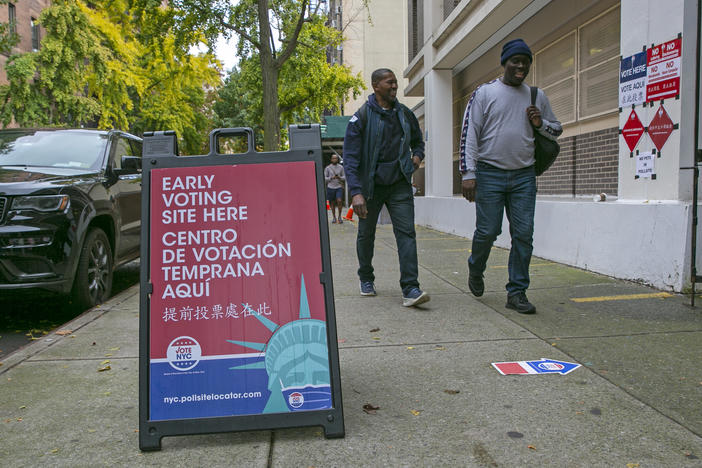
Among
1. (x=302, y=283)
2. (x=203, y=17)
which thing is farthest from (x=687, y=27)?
(x=203, y=17)

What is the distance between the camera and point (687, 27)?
500 cm

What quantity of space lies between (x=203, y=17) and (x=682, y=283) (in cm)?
1325

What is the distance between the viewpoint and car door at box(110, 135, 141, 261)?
20.3 ft

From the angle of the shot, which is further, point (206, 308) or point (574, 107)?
point (574, 107)

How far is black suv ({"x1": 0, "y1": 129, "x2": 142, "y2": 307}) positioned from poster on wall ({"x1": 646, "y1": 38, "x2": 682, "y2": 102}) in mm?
4498

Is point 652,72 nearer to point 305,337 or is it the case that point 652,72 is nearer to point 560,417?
point 560,417

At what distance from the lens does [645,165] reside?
5.49 m

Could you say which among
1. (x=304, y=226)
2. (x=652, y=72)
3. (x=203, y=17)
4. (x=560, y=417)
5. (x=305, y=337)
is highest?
(x=203, y=17)

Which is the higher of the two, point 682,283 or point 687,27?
point 687,27

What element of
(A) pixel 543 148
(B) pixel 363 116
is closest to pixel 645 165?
(A) pixel 543 148

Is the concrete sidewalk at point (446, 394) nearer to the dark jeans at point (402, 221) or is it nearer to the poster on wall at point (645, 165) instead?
the dark jeans at point (402, 221)

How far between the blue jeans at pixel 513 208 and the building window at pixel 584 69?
4.02 meters

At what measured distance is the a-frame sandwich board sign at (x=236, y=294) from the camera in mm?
2523

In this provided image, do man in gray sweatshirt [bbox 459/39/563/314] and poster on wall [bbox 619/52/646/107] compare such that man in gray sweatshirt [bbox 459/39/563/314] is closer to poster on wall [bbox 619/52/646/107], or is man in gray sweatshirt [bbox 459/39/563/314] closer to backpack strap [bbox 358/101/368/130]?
backpack strap [bbox 358/101/368/130]
